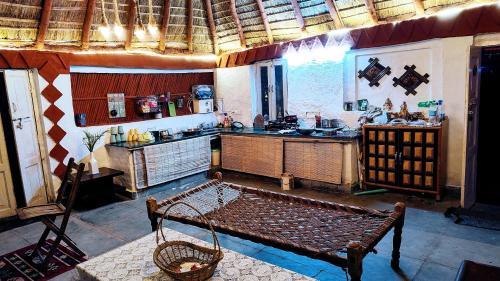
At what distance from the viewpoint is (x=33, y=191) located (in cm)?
498

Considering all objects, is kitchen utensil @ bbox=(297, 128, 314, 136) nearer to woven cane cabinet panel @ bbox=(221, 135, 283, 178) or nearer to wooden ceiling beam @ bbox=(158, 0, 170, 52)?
woven cane cabinet panel @ bbox=(221, 135, 283, 178)

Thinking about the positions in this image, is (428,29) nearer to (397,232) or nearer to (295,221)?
(397,232)

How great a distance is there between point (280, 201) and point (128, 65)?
12.9 ft

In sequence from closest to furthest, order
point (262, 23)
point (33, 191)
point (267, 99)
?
1. point (33, 191)
2. point (262, 23)
3. point (267, 99)

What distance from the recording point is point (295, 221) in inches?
124

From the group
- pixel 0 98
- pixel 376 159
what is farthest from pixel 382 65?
pixel 0 98

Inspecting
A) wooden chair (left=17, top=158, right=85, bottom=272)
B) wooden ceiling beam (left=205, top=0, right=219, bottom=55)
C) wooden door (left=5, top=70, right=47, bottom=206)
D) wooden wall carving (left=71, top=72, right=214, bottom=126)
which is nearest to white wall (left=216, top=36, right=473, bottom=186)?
wooden ceiling beam (left=205, top=0, right=219, bottom=55)

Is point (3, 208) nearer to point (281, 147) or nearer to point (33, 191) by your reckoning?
point (33, 191)

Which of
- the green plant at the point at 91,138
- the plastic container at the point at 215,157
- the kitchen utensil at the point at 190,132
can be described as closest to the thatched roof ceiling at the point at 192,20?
the green plant at the point at 91,138

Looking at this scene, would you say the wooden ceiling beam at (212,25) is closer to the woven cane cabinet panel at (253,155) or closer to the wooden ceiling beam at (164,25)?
the wooden ceiling beam at (164,25)

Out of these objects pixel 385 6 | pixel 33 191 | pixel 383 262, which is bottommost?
pixel 383 262

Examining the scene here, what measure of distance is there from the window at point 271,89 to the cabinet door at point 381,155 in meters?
2.07

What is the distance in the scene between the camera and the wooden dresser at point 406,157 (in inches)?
178

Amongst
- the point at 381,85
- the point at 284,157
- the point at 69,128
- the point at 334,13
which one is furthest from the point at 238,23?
the point at 69,128
